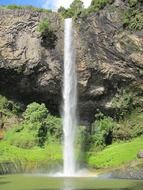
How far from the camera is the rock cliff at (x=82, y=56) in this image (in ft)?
133

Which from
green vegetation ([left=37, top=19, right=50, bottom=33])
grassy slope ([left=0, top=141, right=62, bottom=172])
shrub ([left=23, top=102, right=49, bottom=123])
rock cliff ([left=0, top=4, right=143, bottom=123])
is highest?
green vegetation ([left=37, top=19, right=50, bottom=33])

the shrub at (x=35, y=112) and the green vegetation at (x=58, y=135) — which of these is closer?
the green vegetation at (x=58, y=135)

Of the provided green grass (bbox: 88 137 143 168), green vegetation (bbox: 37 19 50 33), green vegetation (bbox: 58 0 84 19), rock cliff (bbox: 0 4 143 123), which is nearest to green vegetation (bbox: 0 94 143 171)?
green grass (bbox: 88 137 143 168)

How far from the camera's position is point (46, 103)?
44.0 metres

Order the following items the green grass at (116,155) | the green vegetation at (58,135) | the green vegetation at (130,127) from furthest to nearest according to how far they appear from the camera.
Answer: the green vegetation at (130,127), the green vegetation at (58,135), the green grass at (116,155)

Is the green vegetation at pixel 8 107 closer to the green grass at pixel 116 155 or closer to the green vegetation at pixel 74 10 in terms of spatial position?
the green grass at pixel 116 155

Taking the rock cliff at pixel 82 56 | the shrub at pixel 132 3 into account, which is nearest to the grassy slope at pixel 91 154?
the rock cliff at pixel 82 56

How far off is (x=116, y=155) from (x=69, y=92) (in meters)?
7.51

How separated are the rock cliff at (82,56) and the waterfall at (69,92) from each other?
0.45 metres

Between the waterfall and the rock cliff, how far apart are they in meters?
0.45

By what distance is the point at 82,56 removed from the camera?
4109cm

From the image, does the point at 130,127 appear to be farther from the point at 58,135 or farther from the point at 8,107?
the point at 8,107

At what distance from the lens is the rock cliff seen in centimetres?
4056

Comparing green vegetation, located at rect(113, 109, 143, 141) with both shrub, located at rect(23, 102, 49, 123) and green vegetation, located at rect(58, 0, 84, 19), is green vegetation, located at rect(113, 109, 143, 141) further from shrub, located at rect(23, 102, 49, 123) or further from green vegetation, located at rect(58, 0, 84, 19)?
green vegetation, located at rect(58, 0, 84, 19)
